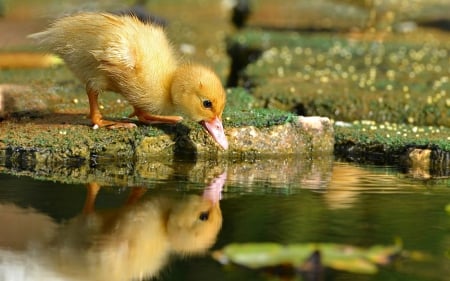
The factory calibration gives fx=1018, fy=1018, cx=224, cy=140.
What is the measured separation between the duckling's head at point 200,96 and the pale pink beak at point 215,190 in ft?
1.23

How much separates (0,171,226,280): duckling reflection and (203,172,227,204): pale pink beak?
12 mm

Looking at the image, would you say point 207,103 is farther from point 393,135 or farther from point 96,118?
point 393,135

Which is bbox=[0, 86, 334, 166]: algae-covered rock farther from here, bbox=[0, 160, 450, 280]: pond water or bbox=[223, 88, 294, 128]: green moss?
bbox=[0, 160, 450, 280]: pond water

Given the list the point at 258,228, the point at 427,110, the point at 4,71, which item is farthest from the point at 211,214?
the point at 4,71

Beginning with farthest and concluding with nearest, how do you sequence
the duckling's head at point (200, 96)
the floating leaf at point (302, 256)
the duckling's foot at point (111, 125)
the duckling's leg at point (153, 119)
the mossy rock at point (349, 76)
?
the mossy rock at point (349, 76)
the duckling's leg at point (153, 119)
the duckling's foot at point (111, 125)
the duckling's head at point (200, 96)
the floating leaf at point (302, 256)

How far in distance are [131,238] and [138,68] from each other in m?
2.12

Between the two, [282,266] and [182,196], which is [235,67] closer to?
→ [182,196]

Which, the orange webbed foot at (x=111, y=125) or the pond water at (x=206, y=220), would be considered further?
the orange webbed foot at (x=111, y=125)

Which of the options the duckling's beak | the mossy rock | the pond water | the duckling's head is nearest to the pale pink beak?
the pond water

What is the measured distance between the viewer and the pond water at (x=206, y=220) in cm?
456

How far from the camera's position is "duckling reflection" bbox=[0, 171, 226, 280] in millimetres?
4566

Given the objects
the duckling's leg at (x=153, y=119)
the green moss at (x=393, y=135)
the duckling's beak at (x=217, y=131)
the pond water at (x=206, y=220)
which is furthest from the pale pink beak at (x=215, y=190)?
the green moss at (x=393, y=135)

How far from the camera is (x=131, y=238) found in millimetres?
5051

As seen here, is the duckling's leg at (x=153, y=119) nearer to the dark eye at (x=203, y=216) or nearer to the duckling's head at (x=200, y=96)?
the duckling's head at (x=200, y=96)
